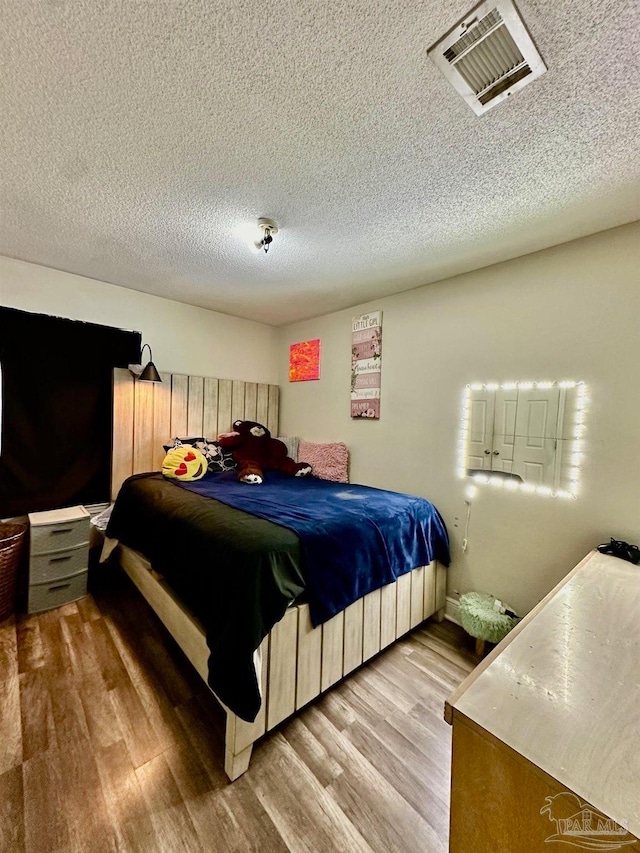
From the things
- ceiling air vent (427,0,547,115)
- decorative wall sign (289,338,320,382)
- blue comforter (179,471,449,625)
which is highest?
ceiling air vent (427,0,547,115)

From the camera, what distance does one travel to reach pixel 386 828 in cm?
109

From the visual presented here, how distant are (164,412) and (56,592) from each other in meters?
1.51

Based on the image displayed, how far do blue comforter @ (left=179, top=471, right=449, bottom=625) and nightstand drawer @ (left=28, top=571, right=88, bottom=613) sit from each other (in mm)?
990

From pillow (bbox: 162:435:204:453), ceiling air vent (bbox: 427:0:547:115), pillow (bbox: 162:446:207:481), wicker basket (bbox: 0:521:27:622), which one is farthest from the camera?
pillow (bbox: 162:435:204:453)

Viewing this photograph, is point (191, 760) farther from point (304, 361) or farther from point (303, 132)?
point (304, 361)

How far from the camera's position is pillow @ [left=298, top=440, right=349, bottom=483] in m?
A: 2.95

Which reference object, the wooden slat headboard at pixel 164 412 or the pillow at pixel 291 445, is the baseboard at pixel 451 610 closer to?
the pillow at pixel 291 445

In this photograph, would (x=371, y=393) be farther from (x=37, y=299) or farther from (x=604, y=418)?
(x=37, y=299)

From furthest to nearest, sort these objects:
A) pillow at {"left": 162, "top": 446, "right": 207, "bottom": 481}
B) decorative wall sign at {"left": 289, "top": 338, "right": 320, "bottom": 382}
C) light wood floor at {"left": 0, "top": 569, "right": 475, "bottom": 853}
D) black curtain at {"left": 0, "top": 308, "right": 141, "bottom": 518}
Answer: decorative wall sign at {"left": 289, "top": 338, "right": 320, "bottom": 382} → pillow at {"left": 162, "top": 446, "right": 207, "bottom": 481} → black curtain at {"left": 0, "top": 308, "right": 141, "bottom": 518} → light wood floor at {"left": 0, "top": 569, "right": 475, "bottom": 853}

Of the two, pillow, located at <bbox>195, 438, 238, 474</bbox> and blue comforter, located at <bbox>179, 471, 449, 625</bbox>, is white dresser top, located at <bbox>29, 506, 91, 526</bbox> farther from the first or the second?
pillow, located at <bbox>195, 438, 238, 474</bbox>

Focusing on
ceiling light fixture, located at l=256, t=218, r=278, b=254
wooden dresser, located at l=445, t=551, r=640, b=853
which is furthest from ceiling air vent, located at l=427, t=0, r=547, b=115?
wooden dresser, located at l=445, t=551, r=640, b=853

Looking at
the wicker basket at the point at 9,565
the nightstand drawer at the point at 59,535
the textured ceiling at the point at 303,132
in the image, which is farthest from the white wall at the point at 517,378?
the wicker basket at the point at 9,565

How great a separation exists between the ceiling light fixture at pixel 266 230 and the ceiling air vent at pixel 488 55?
3.26 feet

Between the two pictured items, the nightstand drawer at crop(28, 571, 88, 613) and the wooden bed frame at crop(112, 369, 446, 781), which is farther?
the nightstand drawer at crop(28, 571, 88, 613)
